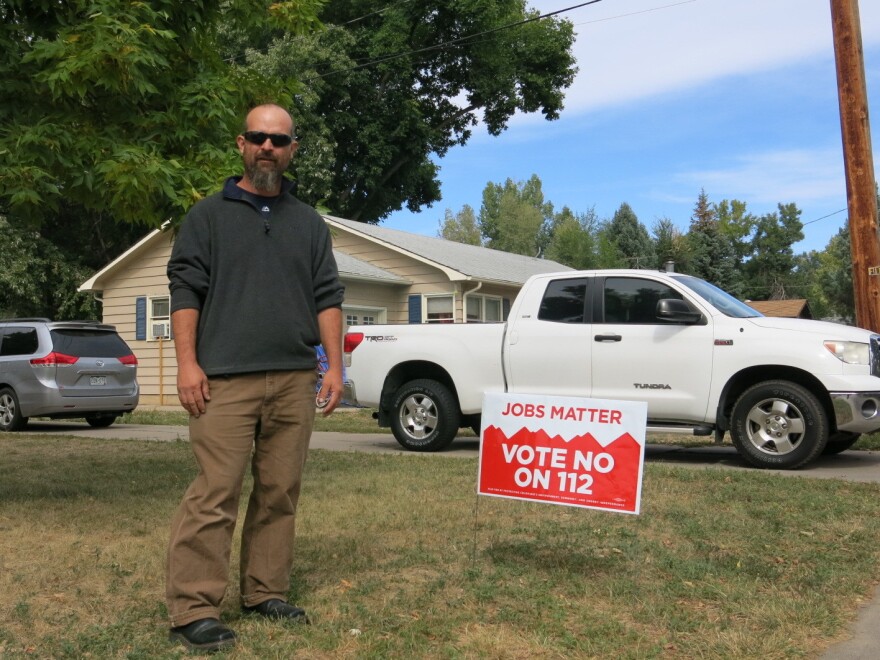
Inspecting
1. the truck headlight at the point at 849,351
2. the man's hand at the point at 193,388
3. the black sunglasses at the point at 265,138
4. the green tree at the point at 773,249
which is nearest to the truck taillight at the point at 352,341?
the truck headlight at the point at 849,351

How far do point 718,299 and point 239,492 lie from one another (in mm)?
6972

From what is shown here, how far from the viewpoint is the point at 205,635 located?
3.69 m

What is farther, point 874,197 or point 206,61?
point 874,197

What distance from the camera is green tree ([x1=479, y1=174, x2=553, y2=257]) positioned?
70000 millimetres

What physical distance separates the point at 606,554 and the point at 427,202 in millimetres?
35940

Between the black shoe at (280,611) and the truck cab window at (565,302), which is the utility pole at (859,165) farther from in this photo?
the black shoe at (280,611)

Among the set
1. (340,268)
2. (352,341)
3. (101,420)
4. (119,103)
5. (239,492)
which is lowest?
(101,420)

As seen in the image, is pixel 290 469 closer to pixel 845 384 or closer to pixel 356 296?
pixel 845 384

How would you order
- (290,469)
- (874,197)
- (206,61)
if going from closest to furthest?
(290,469) < (206,61) < (874,197)

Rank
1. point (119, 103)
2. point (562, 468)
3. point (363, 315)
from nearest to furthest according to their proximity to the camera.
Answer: point (562, 468)
point (119, 103)
point (363, 315)

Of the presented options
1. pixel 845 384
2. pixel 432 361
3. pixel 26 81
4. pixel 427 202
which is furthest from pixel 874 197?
pixel 427 202

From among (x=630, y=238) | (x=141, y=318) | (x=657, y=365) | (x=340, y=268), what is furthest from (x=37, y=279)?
(x=630, y=238)

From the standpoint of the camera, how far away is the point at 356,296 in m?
21.2

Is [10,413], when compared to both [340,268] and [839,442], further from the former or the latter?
[839,442]
